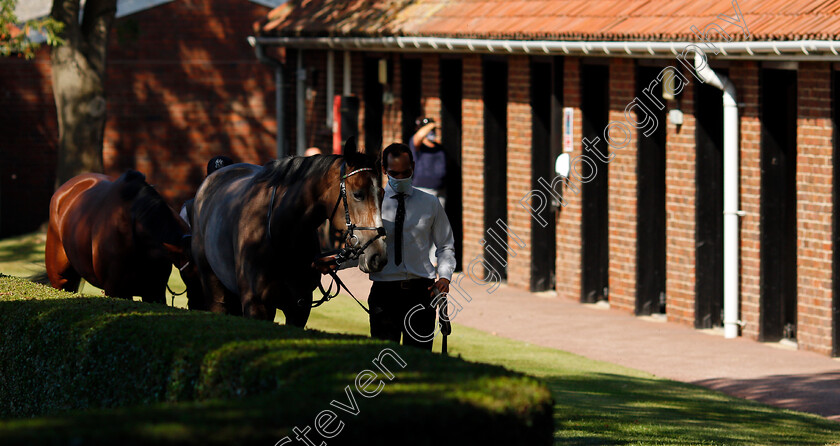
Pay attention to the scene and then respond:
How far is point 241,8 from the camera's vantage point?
2648 centimetres

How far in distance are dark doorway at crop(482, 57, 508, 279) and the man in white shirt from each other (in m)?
9.64

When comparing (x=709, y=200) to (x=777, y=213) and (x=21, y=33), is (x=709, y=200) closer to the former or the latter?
(x=777, y=213)

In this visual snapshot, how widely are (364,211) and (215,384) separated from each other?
6.48ft

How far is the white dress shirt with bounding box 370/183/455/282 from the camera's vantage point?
8008 mm

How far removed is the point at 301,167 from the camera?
8.01 meters

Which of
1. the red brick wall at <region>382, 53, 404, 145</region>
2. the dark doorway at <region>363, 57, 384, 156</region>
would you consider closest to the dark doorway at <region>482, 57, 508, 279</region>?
the red brick wall at <region>382, 53, 404, 145</region>

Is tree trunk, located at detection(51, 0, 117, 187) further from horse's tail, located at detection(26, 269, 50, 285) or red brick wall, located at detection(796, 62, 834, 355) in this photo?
red brick wall, located at detection(796, 62, 834, 355)

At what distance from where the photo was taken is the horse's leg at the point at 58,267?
11.5m

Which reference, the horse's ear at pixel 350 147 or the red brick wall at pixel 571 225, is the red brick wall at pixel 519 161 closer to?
the red brick wall at pixel 571 225

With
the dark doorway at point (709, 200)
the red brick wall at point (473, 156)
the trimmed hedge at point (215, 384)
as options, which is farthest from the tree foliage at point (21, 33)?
the trimmed hedge at point (215, 384)

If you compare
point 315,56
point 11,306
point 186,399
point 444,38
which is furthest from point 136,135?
point 186,399

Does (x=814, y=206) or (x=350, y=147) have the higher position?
(x=350, y=147)

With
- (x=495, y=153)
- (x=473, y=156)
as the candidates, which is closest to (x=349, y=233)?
(x=495, y=153)

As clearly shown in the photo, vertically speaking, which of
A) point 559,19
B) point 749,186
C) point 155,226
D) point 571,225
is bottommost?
point 571,225
